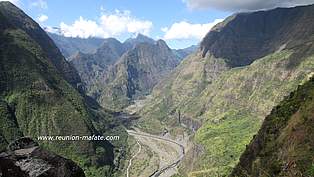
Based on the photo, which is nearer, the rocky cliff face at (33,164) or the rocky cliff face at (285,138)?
the rocky cliff face at (33,164)

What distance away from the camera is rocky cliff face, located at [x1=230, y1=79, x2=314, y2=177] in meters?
120

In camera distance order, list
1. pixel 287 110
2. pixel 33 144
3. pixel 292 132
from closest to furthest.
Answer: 1. pixel 33 144
2. pixel 292 132
3. pixel 287 110

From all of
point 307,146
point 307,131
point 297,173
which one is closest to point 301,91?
point 307,131

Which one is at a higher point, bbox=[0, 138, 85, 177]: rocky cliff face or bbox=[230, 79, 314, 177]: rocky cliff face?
bbox=[0, 138, 85, 177]: rocky cliff face

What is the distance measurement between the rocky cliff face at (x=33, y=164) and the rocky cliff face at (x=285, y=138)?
77.6 m

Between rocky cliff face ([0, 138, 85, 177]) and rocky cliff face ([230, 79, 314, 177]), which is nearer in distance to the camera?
rocky cliff face ([0, 138, 85, 177])

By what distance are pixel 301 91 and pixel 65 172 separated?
167 m

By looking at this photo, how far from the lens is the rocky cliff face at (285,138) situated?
12006 cm

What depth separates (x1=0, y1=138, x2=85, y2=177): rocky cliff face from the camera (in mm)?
24938

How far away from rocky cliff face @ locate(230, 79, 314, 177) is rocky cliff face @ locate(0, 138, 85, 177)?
77554 millimetres

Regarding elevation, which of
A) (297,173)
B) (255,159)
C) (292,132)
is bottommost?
(255,159)

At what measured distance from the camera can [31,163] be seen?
84.2ft

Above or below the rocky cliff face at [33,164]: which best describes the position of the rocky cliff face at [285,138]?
below

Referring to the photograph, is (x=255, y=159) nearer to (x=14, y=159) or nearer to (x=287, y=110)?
(x=287, y=110)
